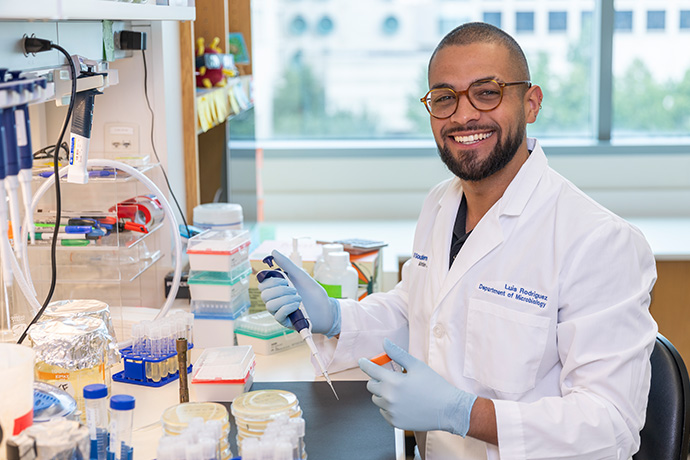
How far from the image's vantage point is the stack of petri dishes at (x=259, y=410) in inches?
47.5

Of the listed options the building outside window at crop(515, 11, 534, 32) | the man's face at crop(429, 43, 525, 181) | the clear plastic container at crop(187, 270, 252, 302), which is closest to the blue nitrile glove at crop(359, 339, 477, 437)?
the man's face at crop(429, 43, 525, 181)

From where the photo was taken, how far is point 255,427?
3.96ft

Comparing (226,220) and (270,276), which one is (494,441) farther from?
(226,220)

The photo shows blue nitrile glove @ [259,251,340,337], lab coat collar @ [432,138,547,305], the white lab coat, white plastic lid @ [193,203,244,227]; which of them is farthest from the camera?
white plastic lid @ [193,203,244,227]

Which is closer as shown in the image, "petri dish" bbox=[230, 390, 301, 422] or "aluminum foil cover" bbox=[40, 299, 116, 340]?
"petri dish" bbox=[230, 390, 301, 422]

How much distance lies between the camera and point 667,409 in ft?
4.94

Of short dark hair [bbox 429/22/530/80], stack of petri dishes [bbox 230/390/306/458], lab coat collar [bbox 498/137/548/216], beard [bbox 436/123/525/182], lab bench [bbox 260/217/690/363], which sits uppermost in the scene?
short dark hair [bbox 429/22/530/80]

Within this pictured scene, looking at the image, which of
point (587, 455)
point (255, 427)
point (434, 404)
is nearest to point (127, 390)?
point (255, 427)

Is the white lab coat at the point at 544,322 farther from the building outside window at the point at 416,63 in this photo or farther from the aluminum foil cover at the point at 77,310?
the building outside window at the point at 416,63

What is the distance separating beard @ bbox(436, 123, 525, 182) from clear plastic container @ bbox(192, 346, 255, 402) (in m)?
0.62

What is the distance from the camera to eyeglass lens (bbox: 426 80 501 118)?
1563mm

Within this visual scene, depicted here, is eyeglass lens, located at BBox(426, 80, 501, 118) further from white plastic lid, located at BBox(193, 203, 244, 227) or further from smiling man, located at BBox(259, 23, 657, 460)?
white plastic lid, located at BBox(193, 203, 244, 227)

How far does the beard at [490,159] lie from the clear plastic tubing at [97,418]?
88 cm

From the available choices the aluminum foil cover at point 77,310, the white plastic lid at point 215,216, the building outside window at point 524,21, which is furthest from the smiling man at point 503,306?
the building outside window at point 524,21
